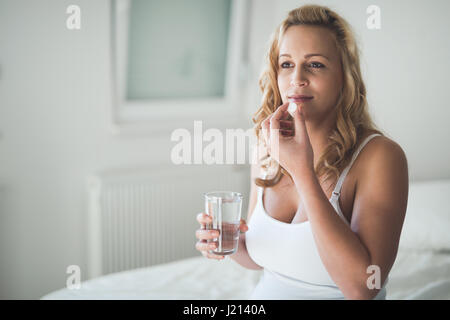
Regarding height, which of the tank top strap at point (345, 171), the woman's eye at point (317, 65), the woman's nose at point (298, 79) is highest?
the woman's eye at point (317, 65)

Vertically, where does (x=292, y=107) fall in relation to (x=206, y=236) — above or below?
above

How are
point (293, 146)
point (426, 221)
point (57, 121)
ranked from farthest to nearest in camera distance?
point (57, 121)
point (426, 221)
point (293, 146)

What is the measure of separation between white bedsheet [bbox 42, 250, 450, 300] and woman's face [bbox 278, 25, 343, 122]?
0.82 metres

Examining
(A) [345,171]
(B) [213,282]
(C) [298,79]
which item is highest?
(C) [298,79]

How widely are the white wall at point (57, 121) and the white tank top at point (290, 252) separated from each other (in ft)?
2.51

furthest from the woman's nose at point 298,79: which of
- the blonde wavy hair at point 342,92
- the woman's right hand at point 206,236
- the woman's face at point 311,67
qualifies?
the woman's right hand at point 206,236

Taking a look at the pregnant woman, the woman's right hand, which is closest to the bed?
the pregnant woman

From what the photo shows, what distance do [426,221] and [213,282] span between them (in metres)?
→ 0.89

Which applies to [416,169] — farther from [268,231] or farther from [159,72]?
[159,72]

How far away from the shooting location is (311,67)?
1087 mm

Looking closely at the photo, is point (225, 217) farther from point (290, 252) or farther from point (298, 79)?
point (298, 79)

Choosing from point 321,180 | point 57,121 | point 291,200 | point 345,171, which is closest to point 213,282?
point 291,200

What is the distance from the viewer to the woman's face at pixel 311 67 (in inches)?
42.4

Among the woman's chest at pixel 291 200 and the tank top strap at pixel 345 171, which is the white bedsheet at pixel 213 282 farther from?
the tank top strap at pixel 345 171
